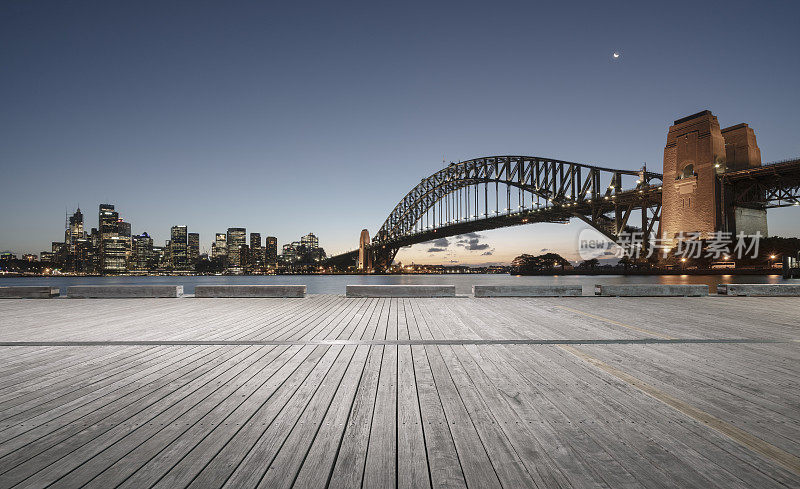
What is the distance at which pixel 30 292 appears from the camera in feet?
41.2

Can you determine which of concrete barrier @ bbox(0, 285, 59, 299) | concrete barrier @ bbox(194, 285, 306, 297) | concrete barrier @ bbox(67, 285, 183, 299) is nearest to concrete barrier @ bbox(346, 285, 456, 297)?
concrete barrier @ bbox(194, 285, 306, 297)

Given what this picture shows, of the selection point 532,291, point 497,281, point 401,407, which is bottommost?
point 497,281

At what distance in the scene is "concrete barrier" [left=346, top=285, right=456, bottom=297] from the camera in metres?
12.9

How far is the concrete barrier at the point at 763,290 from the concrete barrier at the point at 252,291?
14.5 meters

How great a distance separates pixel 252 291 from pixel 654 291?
44.4 feet

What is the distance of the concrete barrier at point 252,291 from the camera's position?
1301cm

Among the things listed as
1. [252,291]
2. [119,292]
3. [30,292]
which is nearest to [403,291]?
[252,291]

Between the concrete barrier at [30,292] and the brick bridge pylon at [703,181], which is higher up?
the brick bridge pylon at [703,181]

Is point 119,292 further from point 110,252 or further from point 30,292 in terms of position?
point 110,252

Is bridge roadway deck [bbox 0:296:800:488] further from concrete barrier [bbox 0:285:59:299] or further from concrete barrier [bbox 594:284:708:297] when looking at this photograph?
concrete barrier [bbox 0:285:59:299]

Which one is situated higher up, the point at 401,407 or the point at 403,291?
the point at 403,291

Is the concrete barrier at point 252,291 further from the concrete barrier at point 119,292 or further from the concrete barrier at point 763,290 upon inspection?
the concrete barrier at point 763,290

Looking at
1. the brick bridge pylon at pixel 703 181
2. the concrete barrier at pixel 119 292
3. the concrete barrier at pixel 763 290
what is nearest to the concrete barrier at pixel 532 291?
the concrete barrier at pixel 763 290

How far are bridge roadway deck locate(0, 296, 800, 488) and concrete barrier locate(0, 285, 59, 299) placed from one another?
760 centimetres
